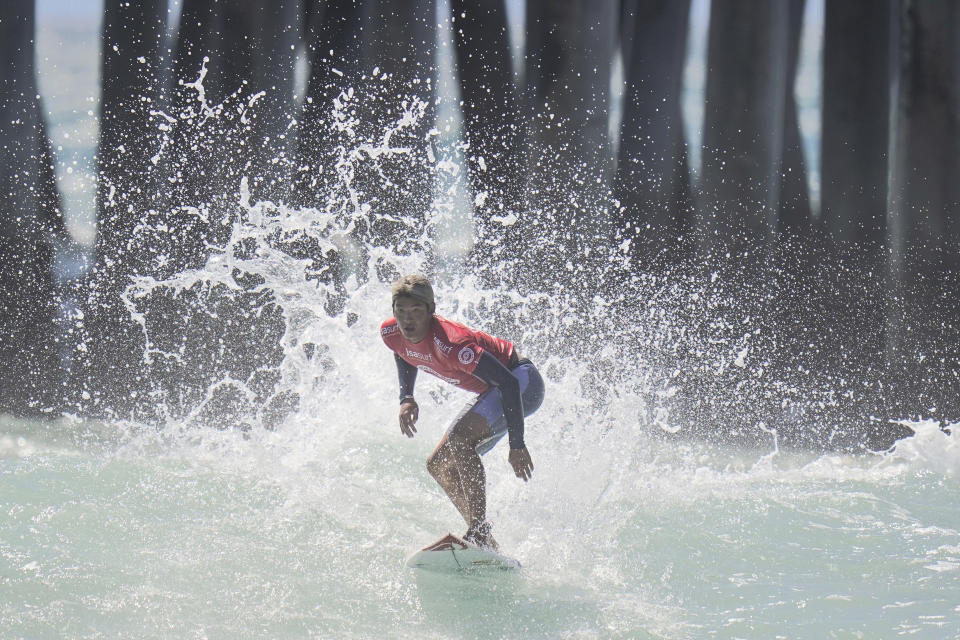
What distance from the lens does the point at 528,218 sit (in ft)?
30.0

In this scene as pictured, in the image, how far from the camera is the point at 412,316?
4309 mm

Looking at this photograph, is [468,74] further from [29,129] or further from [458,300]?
[29,129]

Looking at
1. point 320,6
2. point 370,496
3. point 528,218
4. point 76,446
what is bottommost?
point 370,496

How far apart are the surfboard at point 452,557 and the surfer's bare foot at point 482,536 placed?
136 millimetres

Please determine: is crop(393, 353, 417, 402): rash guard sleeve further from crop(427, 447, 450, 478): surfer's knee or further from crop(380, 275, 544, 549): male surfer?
crop(427, 447, 450, 478): surfer's knee

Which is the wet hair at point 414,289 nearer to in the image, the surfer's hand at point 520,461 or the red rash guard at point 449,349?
the red rash guard at point 449,349

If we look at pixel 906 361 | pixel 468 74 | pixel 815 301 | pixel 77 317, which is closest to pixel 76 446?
pixel 77 317

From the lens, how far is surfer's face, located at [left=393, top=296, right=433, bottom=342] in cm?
428

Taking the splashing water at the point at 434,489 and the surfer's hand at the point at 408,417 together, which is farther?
the surfer's hand at the point at 408,417

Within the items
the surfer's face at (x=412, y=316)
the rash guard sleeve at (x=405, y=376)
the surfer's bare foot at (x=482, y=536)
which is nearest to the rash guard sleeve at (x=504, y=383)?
the surfer's face at (x=412, y=316)

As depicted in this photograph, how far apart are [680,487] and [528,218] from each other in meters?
3.89

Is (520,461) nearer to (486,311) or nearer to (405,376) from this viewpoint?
(405,376)

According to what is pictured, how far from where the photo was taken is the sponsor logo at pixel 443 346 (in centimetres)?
443

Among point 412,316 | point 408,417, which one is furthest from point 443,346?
point 408,417
